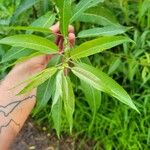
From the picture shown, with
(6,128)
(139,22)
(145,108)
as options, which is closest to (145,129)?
(145,108)

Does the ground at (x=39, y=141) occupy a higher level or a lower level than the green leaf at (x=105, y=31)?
lower

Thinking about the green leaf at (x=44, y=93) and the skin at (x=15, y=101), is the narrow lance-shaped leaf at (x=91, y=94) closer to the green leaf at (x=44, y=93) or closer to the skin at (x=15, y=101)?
the green leaf at (x=44, y=93)

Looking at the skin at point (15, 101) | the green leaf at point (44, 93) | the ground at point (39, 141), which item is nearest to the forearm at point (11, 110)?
the skin at point (15, 101)

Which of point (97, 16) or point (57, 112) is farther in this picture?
point (97, 16)

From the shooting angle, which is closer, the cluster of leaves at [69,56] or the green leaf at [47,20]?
the cluster of leaves at [69,56]

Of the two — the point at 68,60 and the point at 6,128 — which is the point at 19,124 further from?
the point at 68,60

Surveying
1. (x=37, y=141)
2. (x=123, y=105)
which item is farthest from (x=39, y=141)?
(x=123, y=105)

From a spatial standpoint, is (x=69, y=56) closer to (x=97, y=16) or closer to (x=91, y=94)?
(x=91, y=94)
